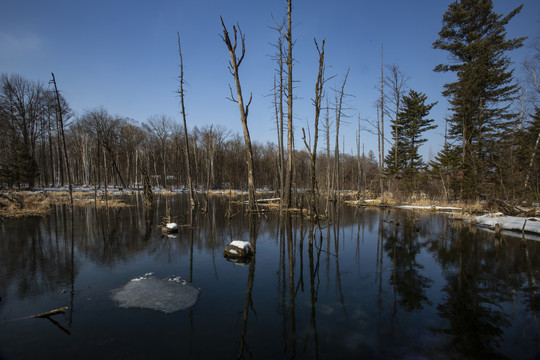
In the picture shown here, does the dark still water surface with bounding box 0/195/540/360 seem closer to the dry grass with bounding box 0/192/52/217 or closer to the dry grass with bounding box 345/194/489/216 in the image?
the dry grass with bounding box 0/192/52/217

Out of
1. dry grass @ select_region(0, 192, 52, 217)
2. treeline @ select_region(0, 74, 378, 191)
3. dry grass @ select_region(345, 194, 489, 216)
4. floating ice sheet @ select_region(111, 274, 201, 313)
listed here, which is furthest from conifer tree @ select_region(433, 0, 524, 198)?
dry grass @ select_region(0, 192, 52, 217)

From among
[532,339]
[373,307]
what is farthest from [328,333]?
[532,339]

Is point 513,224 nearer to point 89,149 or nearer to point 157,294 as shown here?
point 157,294

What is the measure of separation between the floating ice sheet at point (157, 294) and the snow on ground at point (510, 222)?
47.1ft

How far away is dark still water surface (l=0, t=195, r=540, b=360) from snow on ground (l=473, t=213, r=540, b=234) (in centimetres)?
279

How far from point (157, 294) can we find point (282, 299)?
2634 millimetres

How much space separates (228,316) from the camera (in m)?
4.48

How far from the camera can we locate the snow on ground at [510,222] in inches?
468

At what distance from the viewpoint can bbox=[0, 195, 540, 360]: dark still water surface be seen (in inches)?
143

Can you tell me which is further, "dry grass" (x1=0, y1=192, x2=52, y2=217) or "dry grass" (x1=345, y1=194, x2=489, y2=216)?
"dry grass" (x1=345, y1=194, x2=489, y2=216)

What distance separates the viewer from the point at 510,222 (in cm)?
1291

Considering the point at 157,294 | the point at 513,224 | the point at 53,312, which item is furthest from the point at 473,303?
the point at 513,224

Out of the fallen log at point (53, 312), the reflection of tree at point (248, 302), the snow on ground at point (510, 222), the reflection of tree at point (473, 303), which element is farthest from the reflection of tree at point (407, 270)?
the fallen log at point (53, 312)

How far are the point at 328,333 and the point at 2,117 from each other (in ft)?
150
